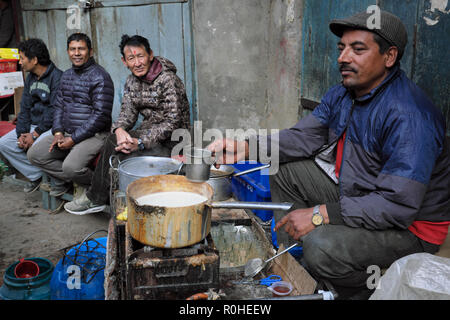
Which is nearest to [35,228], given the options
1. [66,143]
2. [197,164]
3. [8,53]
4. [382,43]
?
[66,143]

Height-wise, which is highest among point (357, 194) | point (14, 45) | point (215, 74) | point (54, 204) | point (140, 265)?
point (14, 45)

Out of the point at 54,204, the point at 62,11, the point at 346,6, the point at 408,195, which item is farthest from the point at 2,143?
the point at 408,195

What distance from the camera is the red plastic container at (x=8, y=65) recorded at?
6785mm

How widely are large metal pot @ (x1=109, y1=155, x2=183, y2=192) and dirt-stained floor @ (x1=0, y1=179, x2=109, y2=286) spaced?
1187 mm

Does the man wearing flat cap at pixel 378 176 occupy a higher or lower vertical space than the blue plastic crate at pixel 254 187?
higher

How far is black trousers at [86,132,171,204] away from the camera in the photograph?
404 centimetres

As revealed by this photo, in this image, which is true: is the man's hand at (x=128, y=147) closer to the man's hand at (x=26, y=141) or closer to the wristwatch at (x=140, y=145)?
the wristwatch at (x=140, y=145)

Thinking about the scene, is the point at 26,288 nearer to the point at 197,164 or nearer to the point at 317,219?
the point at 197,164

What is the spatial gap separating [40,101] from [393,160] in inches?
179

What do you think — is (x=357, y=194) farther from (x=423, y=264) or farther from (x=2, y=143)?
(x=2, y=143)

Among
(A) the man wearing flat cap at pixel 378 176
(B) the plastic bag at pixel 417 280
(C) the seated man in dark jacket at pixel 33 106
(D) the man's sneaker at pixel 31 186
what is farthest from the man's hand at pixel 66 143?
(B) the plastic bag at pixel 417 280

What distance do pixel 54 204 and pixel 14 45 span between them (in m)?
4.36

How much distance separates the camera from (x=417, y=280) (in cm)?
163

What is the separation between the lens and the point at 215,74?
5.63m
